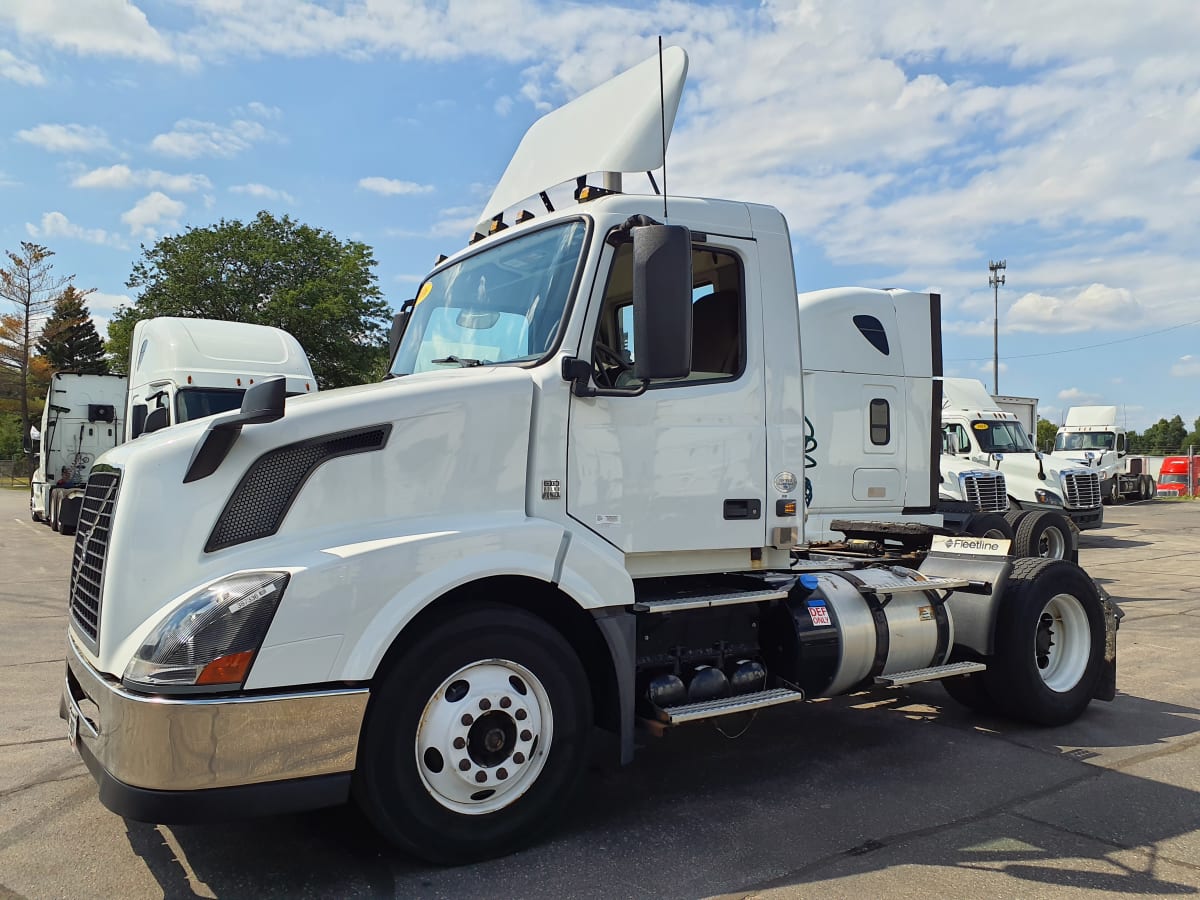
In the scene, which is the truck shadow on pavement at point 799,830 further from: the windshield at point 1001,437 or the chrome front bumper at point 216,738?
the windshield at point 1001,437

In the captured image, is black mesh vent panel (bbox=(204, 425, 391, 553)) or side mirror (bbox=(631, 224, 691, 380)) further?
side mirror (bbox=(631, 224, 691, 380))

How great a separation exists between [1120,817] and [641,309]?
3.27 meters

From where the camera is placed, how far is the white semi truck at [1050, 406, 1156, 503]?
30.6 metres

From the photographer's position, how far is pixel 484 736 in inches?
147

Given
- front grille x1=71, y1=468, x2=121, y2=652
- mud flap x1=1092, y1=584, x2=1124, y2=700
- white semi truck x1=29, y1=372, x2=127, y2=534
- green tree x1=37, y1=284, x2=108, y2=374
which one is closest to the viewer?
front grille x1=71, y1=468, x2=121, y2=652

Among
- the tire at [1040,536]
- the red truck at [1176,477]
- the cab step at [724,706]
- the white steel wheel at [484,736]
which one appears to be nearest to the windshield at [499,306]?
the white steel wheel at [484,736]

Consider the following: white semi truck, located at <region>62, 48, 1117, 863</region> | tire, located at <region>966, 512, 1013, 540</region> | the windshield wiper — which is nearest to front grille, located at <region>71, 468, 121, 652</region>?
white semi truck, located at <region>62, 48, 1117, 863</region>

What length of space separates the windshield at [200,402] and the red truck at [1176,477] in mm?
38381

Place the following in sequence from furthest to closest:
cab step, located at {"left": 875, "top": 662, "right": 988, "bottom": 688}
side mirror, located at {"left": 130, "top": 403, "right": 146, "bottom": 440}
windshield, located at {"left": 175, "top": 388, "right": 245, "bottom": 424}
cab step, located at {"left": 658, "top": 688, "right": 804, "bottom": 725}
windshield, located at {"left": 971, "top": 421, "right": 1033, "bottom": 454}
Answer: windshield, located at {"left": 971, "top": 421, "right": 1033, "bottom": 454}, side mirror, located at {"left": 130, "top": 403, "right": 146, "bottom": 440}, windshield, located at {"left": 175, "top": 388, "right": 245, "bottom": 424}, cab step, located at {"left": 875, "top": 662, "right": 988, "bottom": 688}, cab step, located at {"left": 658, "top": 688, "right": 804, "bottom": 725}

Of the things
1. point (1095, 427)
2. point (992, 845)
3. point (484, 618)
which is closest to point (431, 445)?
point (484, 618)

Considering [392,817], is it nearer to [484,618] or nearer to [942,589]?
[484,618]

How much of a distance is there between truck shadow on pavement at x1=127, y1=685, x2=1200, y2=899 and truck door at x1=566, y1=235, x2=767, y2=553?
129 centimetres

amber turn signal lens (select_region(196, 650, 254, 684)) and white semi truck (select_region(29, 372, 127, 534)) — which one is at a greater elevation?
white semi truck (select_region(29, 372, 127, 534))

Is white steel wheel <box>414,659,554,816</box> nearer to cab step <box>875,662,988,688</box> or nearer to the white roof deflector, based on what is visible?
cab step <box>875,662,988,688</box>
